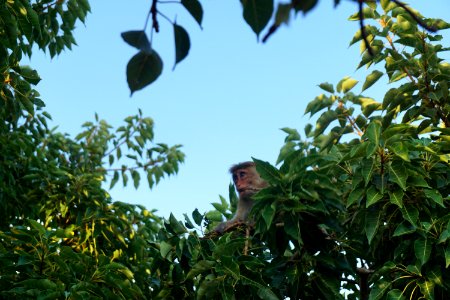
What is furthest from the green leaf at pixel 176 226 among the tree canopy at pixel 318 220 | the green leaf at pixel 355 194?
the green leaf at pixel 355 194

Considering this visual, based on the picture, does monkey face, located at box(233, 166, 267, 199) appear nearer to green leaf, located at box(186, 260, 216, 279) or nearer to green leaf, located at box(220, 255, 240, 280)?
green leaf, located at box(186, 260, 216, 279)

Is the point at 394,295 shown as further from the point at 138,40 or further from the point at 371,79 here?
the point at 138,40

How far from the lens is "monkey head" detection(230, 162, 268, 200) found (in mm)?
8336

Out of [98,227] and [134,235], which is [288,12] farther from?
[134,235]

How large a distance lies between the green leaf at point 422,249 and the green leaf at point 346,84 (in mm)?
1862

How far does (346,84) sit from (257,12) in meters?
4.72

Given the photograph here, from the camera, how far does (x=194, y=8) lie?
1337mm

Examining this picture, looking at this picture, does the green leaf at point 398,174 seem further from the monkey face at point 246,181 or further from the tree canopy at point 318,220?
the monkey face at point 246,181

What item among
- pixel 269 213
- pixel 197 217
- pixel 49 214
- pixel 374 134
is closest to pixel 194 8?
pixel 269 213

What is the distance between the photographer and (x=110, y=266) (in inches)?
206

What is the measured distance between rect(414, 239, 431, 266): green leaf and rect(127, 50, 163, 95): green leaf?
327 centimetres

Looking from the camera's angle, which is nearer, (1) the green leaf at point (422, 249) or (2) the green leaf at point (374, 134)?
(1) the green leaf at point (422, 249)

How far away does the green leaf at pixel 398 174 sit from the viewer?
4.20 metres

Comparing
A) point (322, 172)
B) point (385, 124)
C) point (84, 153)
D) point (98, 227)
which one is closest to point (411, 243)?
point (322, 172)
